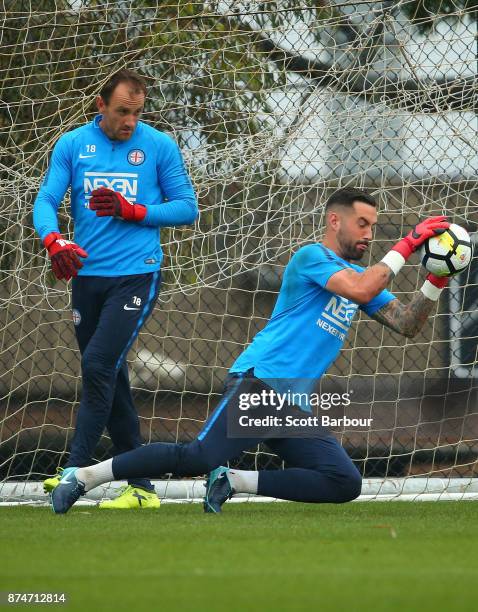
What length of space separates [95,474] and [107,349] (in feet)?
2.16

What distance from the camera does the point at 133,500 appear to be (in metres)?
6.21

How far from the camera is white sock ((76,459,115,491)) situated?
213 inches

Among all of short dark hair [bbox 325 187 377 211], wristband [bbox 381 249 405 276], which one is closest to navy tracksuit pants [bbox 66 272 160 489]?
short dark hair [bbox 325 187 377 211]

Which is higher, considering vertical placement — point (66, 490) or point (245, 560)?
point (245, 560)

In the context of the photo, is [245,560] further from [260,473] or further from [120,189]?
[120,189]

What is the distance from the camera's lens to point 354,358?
27.4 feet

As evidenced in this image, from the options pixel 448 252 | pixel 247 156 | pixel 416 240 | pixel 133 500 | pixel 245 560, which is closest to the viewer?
pixel 245 560

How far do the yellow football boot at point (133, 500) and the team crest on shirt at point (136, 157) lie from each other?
1680 millimetres

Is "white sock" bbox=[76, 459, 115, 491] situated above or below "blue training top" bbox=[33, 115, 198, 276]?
below

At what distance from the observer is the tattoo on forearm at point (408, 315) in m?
5.50

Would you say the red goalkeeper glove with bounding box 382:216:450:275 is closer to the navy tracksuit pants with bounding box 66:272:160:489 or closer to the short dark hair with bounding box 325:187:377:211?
the short dark hair with bounding box 325:187:377:211

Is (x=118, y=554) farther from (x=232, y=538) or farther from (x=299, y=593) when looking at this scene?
(x=299, y=593)

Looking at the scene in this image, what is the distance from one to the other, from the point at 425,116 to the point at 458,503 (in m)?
2.44

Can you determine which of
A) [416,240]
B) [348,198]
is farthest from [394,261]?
[348,198]
